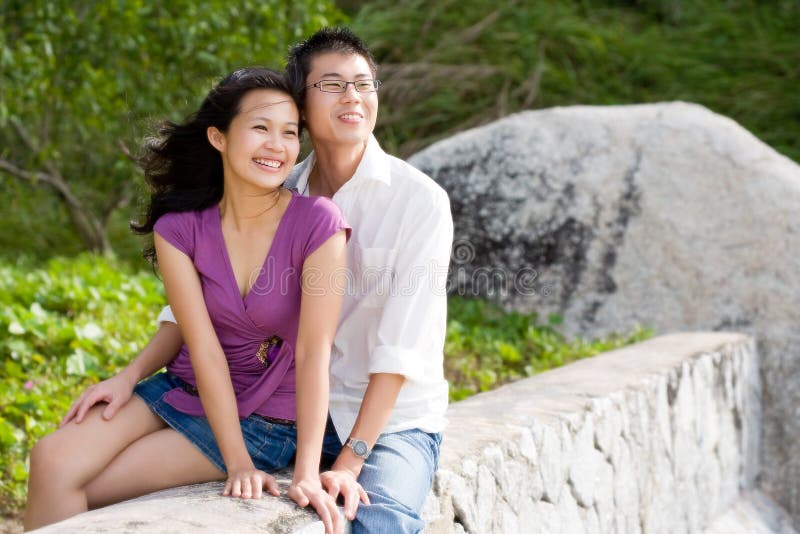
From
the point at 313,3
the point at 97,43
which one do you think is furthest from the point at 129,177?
the point at 313,3

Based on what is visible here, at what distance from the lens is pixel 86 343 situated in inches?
141

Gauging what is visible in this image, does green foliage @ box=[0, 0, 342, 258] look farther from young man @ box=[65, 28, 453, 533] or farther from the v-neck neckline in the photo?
the v-neck neckline

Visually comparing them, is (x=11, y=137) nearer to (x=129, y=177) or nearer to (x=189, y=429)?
(x=129, y=177)

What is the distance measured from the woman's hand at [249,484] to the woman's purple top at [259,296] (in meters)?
0.20

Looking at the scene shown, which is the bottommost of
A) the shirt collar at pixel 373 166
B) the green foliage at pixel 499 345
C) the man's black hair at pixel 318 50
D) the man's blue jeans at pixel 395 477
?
the green foliage at pixel 499 345

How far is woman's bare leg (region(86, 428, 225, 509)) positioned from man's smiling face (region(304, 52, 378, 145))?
0.77 m

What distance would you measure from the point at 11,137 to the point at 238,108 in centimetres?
515

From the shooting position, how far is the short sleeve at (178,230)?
2096 millimetres

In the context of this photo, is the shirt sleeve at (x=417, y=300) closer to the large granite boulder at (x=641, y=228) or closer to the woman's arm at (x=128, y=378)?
the woman's arm at (x=128, y=378)

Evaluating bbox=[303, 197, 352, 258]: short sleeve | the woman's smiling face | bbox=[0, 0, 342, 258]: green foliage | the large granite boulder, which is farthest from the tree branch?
bbox=[303, 197, 352, 258]: short sleeve

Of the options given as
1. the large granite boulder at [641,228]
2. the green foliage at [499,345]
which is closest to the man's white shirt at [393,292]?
the green foliage at [499,345]

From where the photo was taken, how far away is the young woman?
1987mm

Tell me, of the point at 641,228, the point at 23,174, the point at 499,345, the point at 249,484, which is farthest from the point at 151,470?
the point at 23,174

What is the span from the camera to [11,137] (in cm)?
669
